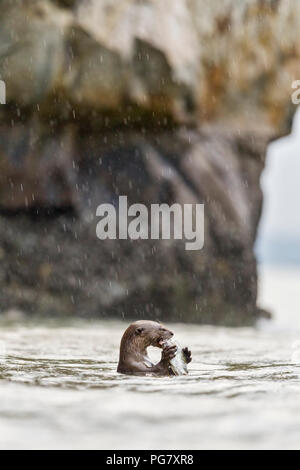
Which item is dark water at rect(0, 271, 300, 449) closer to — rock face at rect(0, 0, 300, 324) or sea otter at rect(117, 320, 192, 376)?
sea otter at rect(117, 320, 192, 376)

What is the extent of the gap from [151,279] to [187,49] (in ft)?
13.5

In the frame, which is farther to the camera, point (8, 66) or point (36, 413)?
point (8, 66)

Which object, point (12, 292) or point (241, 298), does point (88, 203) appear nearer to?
point (12, 292)

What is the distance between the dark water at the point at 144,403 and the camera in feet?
12.6

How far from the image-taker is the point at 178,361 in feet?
19.1

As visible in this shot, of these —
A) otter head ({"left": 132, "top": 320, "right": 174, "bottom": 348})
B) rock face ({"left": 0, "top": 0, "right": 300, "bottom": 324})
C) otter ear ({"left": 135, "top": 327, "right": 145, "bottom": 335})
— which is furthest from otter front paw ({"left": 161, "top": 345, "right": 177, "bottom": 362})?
rock face ({"left": 0, "top": 0, "right": 300, "bottom": 324})

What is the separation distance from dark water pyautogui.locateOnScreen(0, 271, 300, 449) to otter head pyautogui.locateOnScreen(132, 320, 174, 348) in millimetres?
341

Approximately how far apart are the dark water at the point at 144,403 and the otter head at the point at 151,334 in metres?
0.34

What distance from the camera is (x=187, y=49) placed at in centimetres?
1349

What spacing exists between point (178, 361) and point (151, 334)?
0.30 m

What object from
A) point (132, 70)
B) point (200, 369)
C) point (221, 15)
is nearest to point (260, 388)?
point (200, 369)

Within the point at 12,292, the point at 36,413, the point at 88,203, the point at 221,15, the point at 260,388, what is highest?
the point at 221,15

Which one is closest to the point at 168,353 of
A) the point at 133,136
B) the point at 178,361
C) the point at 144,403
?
the point at 178,361

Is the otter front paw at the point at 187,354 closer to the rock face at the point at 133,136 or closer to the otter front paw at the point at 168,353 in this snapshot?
the otter front paw at the point at 168,353
